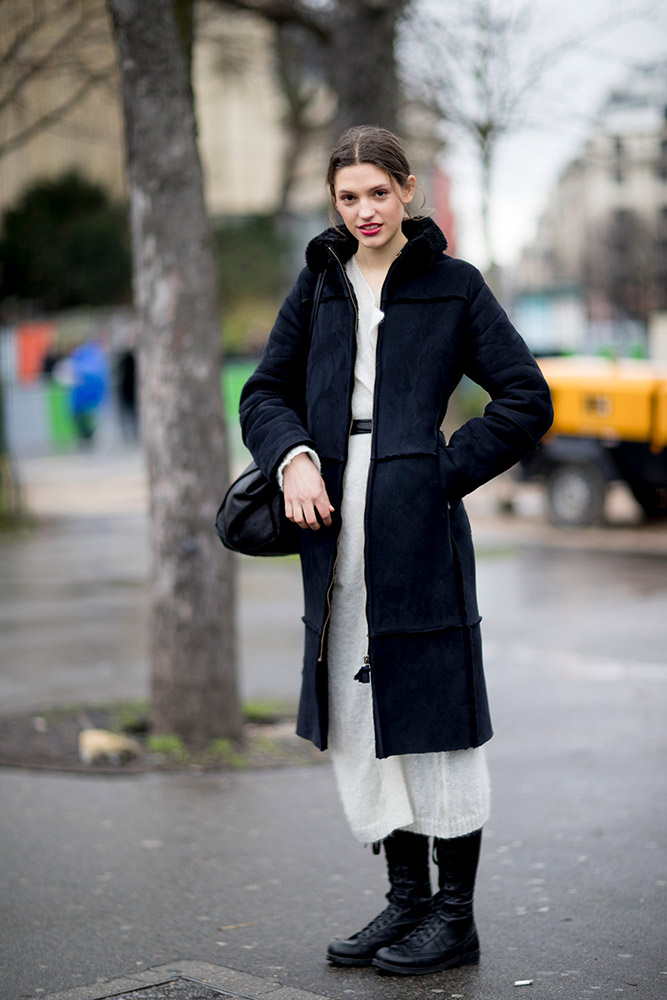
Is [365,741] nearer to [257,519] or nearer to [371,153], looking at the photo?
[257,519]

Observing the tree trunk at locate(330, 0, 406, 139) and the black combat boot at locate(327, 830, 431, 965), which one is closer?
the black combat boot at locate(327, 830, 431, 965)

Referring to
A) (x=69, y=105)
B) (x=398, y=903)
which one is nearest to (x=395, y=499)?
(x=398, y=903)

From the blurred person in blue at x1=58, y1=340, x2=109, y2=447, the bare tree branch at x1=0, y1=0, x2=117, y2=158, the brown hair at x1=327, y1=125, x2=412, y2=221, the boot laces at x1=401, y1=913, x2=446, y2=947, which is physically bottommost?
the boot laces at x1=401, y1=913, x2=446, y2=947

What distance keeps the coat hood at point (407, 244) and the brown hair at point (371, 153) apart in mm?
95

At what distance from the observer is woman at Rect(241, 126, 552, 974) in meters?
3.26

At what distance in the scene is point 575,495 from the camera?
13.4 meters

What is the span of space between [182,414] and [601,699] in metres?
2.45

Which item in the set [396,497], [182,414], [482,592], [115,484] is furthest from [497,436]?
[115,484]

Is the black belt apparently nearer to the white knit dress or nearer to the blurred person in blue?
the white knit dress

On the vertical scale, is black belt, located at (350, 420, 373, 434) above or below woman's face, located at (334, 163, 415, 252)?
below

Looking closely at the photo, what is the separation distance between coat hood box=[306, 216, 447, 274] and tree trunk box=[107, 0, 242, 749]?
7.35 feet

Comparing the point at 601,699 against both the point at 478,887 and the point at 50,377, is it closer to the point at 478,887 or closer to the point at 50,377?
the point at 478,887

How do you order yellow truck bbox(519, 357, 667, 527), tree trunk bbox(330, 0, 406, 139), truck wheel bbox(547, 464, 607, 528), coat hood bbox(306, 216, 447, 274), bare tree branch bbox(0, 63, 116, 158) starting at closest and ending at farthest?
coat hood bbox(306, 216, 447, 274) → bare tree branch bbox(0, 63, 116, 158) → tree trunk bbox(330, 0, 406, 139) → yellow truck bbox(519, 357, 667, 527) → truck wheel bbox(547, 464, 607, 528)

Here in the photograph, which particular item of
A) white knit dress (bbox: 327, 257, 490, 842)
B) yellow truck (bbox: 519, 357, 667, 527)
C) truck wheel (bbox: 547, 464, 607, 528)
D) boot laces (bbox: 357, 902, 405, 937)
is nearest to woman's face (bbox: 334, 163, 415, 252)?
white knit dress (bbox: 327, 257, 490, 842)
